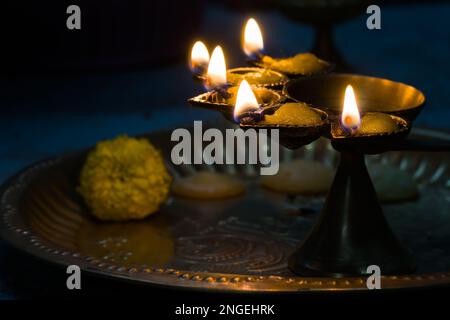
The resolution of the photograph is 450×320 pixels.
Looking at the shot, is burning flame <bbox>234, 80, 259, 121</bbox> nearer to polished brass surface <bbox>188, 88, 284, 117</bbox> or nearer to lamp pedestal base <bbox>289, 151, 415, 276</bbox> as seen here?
polished brass surface <bbox>188, 88, 284, 117</bbox>

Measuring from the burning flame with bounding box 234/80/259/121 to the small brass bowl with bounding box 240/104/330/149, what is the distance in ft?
0.04

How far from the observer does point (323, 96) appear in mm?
1153

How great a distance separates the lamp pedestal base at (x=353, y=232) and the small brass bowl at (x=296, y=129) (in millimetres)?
121

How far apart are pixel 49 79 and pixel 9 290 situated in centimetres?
143

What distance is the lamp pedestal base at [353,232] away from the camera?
3.70 ft

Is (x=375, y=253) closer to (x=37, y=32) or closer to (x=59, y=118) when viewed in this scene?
(x=59, y=118)

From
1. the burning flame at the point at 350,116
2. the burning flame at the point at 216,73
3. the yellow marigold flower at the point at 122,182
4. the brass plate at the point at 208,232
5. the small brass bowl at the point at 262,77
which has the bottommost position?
the brass plate at the point at 208,232

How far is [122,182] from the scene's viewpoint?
137 centimetres

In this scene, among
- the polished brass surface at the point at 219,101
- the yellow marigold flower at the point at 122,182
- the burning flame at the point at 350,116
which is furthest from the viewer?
the yellow marigold flower at the point at 122,182

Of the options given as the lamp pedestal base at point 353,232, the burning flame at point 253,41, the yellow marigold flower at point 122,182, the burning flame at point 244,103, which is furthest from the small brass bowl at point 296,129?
the yellow marigold flower at point 122,182

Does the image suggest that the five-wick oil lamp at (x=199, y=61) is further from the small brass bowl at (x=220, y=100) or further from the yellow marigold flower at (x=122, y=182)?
the yellow marigold flower at (x=122, y=182)

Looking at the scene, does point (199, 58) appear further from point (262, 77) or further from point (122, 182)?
point (122, 182)

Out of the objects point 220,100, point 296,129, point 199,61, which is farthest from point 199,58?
point 296,129

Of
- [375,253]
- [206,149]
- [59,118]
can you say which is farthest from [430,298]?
[59,118]
